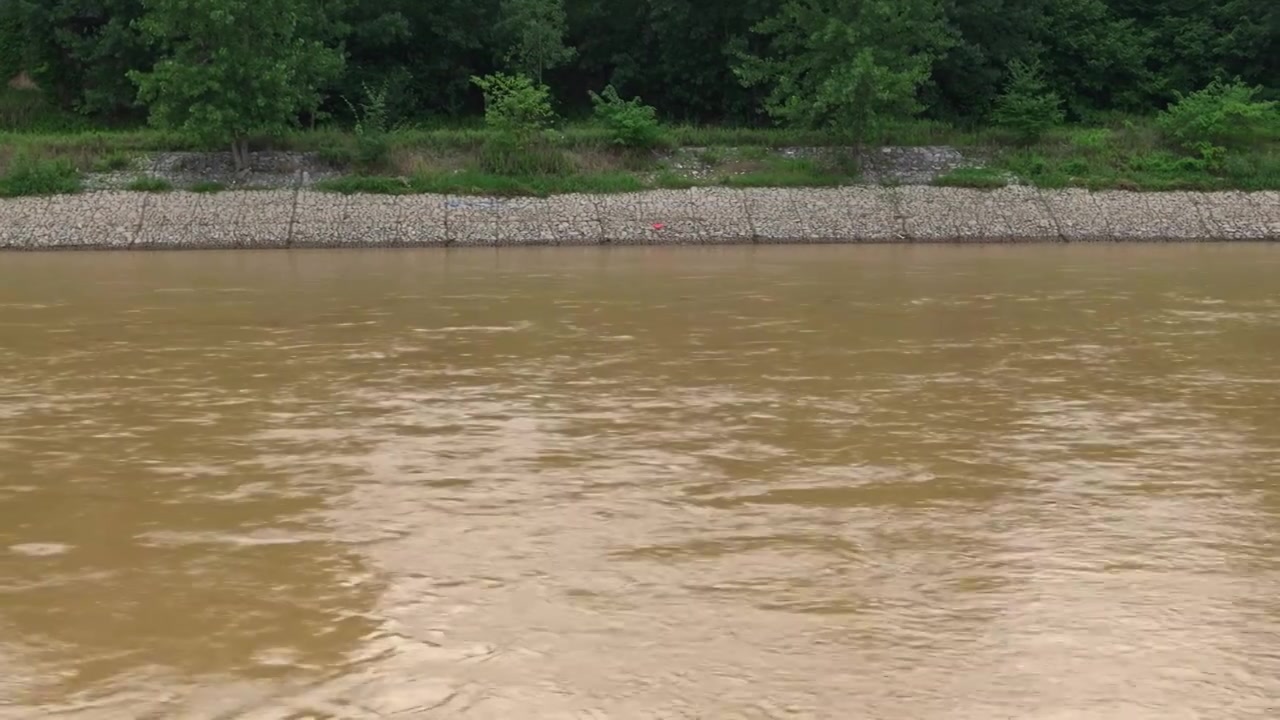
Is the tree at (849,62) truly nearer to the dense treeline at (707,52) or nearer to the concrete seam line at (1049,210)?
the dense treeline at (707,52)

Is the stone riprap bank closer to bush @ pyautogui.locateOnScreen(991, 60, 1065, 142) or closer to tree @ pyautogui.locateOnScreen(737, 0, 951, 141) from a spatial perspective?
tree @ pyautogui.locateOnScreen(737, 0, 951, 141)

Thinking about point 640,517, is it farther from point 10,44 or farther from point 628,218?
point 10,44

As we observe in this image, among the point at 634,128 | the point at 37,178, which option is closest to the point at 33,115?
the point at 37,178

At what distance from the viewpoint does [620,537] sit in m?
9.67

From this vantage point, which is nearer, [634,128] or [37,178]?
[37,178]

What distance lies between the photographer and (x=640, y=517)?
33.4 ft

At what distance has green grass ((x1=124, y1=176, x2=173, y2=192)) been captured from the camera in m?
34.0

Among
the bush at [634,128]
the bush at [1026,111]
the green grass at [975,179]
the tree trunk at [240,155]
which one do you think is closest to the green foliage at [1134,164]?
the bush at [1026,111]

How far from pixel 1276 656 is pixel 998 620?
1405 millimetres

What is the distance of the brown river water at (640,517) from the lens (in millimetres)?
7336

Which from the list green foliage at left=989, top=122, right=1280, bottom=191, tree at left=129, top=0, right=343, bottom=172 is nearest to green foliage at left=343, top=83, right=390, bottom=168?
tree at left=129, top=0, right=343, bottom=172

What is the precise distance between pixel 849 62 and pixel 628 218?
8260 millimetres

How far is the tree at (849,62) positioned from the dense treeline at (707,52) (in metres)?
0.06

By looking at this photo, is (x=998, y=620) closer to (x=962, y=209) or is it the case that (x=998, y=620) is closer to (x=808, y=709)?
(x=808, y=709)
